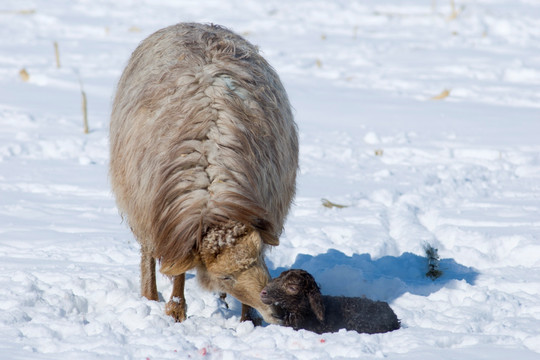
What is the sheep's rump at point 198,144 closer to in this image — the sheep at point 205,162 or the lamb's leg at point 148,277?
the sheep at point 205,162

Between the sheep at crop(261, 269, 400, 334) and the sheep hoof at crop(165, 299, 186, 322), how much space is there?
2.57ft

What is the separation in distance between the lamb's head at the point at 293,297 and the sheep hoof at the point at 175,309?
0.78 meters

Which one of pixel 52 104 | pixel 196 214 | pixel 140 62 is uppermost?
pixel 140 62

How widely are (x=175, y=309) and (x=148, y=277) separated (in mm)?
485

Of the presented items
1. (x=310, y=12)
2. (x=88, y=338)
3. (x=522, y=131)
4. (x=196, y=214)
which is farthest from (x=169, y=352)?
(x=310, y=12)

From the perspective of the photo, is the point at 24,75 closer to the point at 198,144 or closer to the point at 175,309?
the point at 175,309

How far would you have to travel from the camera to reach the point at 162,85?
470 cm

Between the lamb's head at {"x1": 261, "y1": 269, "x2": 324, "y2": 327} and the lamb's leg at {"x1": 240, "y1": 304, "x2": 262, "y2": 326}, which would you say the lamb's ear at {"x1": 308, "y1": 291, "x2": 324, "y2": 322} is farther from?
the lamb's leg at {"x1": 240, "y1": 304, "x2": 262, "y2": 326}

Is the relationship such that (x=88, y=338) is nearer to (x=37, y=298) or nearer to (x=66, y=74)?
(x=37, y=298)

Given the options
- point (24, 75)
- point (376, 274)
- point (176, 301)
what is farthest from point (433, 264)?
point (24, 75)

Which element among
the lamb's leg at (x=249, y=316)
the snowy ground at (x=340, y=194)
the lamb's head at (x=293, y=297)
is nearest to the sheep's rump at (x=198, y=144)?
the lamb's head at (x=293, y=297)

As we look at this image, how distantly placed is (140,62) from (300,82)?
23.3 ft

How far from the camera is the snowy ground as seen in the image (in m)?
4.17

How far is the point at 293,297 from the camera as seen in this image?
4.29 meters
